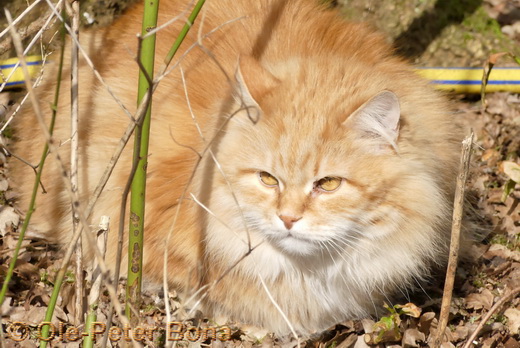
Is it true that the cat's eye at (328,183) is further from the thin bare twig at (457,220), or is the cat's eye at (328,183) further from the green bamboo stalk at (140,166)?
the green bamboo stalk at (140,166)

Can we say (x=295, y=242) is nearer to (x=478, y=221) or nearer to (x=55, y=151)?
(x=55, y=151)

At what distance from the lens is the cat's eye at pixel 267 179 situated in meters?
2.22

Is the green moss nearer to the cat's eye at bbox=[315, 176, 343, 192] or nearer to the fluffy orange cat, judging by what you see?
the fluffy orange cat

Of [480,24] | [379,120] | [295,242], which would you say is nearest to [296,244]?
[295,242]

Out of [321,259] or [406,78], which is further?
[406,78]

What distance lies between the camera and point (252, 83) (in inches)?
88.7

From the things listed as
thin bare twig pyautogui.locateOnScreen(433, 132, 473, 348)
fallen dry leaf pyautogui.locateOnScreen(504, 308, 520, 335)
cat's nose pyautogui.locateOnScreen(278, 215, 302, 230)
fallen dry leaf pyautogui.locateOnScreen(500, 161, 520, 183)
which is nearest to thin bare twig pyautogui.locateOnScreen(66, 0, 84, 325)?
cat's nose pyautogui.locateOnScreen(278, 215, 302, 230)

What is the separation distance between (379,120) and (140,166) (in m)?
0.82

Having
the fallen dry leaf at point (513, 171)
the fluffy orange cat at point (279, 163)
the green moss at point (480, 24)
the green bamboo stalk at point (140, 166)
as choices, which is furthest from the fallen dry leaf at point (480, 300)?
the green moss at point (480, 24)

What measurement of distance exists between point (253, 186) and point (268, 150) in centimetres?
14

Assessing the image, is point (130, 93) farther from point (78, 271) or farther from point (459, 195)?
point (459, 195)

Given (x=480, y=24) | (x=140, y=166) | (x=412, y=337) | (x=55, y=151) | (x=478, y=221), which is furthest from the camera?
(x=480, y=24)

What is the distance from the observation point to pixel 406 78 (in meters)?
2.63

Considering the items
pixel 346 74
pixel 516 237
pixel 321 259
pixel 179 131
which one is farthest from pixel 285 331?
pixel 516 237
